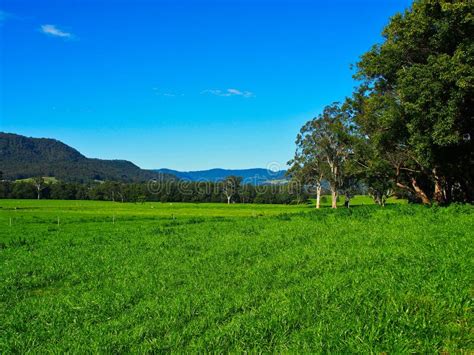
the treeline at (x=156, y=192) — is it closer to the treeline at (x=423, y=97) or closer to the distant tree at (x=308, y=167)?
the distant tree at (x=308, y=167)

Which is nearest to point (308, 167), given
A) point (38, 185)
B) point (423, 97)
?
point (423, 97)

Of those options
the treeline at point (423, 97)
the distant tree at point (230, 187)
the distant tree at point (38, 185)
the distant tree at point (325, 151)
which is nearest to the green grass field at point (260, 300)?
the treeline at point (423, 97)

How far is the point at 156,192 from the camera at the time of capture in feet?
522

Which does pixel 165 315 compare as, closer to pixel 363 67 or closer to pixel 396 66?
pixel 396 66

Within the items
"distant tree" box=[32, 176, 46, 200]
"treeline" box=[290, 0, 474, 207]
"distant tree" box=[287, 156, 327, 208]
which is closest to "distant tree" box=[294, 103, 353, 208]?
"distant tree" box=[287, 156, 327, 208]

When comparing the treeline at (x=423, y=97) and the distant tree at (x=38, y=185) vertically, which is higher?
the treeline at (x=423, y=97)

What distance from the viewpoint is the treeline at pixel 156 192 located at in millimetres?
149875

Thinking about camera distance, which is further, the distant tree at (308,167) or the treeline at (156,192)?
the treeline at (156,192)

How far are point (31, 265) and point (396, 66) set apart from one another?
2945cm

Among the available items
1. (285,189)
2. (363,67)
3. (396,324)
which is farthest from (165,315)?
(285,189)

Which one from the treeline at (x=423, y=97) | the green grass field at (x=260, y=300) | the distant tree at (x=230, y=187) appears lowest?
the green grass field at (x=260, y=300)

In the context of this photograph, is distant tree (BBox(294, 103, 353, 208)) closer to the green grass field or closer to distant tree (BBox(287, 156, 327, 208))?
distant tree (BBox(287, 156, 327, 208))

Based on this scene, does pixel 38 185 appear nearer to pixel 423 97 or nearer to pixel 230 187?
pixel 230 187

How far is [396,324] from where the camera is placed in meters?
6.14
